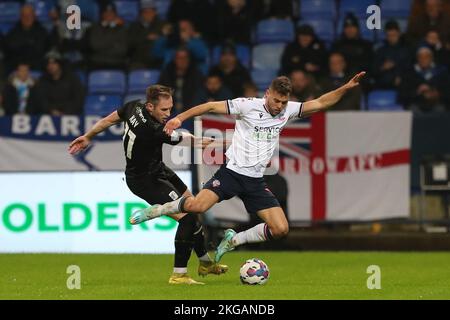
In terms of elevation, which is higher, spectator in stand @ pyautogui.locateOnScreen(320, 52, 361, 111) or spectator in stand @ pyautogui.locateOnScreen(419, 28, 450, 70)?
spectator in stand @ pyautogui.locateOnScreen(419, 28, 450, 70)

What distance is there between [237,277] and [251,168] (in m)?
1.42

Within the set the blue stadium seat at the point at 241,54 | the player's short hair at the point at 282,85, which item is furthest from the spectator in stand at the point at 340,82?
the player's short hair at the point at 282,85

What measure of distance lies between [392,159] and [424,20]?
3.69 metres

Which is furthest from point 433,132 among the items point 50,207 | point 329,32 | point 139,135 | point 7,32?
point 7,32

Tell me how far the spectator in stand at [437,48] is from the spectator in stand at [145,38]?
4484 millimetres

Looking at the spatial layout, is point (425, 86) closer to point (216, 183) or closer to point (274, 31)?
point (274, 31)

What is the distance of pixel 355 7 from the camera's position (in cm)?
2095

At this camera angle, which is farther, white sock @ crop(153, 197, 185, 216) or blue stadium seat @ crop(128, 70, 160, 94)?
blue stadium seat @ crop(128, 70, 160, 94)

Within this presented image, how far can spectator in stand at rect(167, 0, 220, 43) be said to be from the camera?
20531 millimetres

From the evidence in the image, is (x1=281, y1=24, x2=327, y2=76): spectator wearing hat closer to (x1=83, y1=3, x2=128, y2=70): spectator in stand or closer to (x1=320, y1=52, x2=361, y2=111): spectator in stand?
(x1=320, y1=52, x2=361, y2=111): spectator in stand

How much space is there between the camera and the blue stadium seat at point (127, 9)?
71.5 feet

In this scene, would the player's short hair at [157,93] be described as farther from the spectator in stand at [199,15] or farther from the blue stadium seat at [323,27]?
the blue stadium seat at [323,27]

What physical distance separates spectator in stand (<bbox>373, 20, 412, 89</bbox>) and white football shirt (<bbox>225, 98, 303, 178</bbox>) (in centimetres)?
742

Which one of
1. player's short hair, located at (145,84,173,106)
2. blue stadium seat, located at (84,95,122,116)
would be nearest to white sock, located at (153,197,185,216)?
player's short hair, located at (145,84,173,106)
